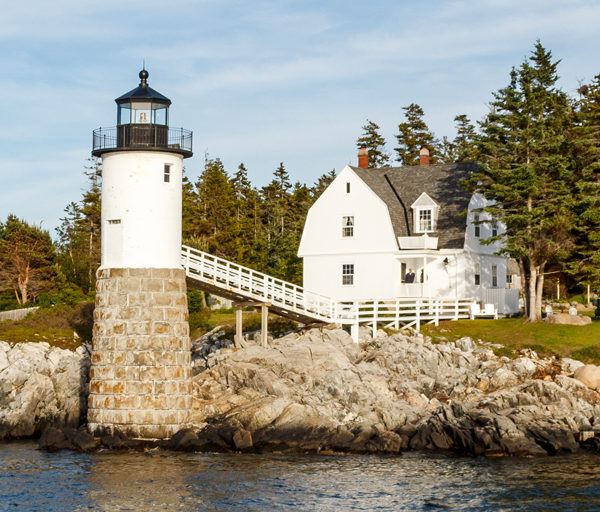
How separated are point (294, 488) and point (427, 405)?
9.32 m

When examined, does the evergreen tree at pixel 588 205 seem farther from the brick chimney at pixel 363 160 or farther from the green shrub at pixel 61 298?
the green shrub at pixel 61 298

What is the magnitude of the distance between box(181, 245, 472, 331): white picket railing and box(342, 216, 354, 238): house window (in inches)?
144

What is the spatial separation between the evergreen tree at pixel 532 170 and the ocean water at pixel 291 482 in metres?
14.8

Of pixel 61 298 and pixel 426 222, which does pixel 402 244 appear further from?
pixel 61 298

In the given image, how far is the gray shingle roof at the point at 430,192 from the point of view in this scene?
4350 centimetres

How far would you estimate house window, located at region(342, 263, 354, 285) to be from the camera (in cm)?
4384

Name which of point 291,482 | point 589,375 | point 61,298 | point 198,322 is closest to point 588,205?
point 589,375

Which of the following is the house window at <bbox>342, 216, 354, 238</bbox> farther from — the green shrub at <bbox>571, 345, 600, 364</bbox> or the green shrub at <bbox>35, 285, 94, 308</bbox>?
the green shrub at <bbox>35, 285, 94, 308</bbox>

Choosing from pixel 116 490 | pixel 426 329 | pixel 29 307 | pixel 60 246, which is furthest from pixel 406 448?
pixel 60 246

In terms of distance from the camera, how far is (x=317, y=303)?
37.2 meters

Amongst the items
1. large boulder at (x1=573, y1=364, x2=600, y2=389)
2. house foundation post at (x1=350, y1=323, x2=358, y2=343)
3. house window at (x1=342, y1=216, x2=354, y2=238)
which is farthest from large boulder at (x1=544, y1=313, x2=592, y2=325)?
house window at (x1=342, y1=216, x2=354, y2=238)

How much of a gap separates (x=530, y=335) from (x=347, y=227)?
37.1ft

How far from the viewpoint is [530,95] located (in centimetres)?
3856

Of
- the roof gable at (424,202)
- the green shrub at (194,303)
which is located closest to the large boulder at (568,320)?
the roof gable at (424,202)
